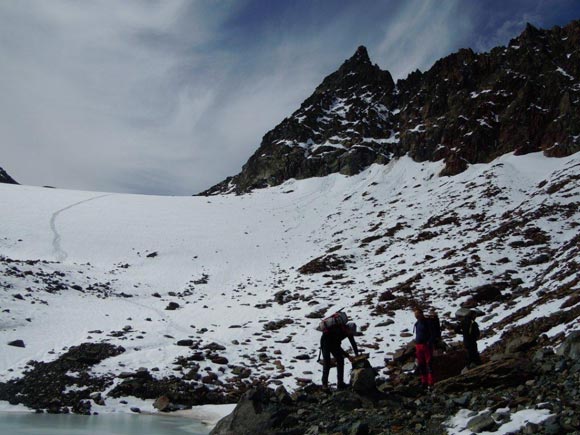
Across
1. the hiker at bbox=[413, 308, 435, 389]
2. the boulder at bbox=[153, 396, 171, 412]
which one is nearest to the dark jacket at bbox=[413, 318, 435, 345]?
the hiker at bbox=[413, 308, 435, 389]

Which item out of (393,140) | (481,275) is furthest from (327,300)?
(393,140)

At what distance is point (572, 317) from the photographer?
45.1 ft

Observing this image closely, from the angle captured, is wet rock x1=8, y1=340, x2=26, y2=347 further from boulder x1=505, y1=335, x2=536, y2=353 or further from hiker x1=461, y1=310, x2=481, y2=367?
boulder x1=505, y1=335, x2=536, y2=353

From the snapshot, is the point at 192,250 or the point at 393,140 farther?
the point at 393,140

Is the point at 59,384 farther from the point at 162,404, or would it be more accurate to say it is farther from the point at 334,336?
the point at 334,336

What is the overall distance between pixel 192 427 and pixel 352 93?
103721 millimetres

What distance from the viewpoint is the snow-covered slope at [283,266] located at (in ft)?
71.3

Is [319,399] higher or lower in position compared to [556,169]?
lower

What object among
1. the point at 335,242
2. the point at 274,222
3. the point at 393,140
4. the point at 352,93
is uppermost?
the point at 352,93

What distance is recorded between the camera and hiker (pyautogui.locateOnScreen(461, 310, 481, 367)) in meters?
13.0

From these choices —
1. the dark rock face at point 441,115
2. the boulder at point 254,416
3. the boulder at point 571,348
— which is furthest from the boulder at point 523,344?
the dark rock face at point 441,115

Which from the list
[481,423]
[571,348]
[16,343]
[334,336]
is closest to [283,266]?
[16,343]

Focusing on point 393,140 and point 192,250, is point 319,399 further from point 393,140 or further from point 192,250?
point 393,140

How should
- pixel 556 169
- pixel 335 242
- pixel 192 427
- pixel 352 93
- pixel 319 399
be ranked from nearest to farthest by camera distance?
pixel 319 399 → pixel 192 427 → pixel 335 242 → pixel 556 169 → pixel 352 93
